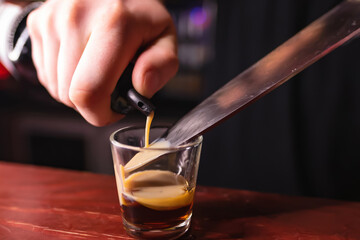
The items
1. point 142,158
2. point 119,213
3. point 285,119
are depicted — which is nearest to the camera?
point 142,158

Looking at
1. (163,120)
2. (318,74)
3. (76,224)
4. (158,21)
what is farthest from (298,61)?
(163,120)

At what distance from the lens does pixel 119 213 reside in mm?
731

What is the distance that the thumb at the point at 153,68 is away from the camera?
698mm

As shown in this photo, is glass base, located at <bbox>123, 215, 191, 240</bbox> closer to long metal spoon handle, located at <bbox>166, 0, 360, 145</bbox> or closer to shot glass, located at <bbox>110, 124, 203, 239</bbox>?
shot glass, located at <bbox>110, 124, 203, 239</bbox>

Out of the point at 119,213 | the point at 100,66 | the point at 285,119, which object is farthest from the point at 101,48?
the point at 285,119

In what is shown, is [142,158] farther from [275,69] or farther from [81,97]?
[275,69]

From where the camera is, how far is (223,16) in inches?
55.2

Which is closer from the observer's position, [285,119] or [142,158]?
[142,158]

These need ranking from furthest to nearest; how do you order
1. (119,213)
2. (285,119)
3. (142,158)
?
1. (285,119)
2. (119,213)
3. (142,158)

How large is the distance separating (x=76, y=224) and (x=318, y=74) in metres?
0.96

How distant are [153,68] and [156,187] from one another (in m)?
0.22

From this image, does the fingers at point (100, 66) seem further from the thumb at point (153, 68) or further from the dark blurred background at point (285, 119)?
the dark blurred background at point (285, 119)

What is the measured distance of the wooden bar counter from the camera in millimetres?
661

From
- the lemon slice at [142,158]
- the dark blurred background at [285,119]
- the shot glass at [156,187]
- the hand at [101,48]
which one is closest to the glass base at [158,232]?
the shot glass at [156,187]
